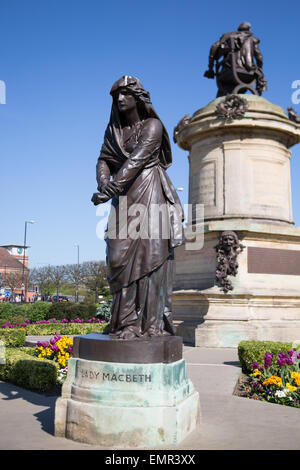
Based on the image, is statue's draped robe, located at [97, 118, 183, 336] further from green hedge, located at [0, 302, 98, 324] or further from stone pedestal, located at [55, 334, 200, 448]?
green hedge, located at [0, 302, 98, 324]

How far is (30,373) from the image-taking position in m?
7.69

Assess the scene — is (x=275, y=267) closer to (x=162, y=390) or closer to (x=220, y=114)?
(x=220, y=114)

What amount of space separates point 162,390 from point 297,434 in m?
1.65

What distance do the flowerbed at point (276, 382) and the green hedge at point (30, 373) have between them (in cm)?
318

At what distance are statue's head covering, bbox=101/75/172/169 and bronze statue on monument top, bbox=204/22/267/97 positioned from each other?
11.9 m

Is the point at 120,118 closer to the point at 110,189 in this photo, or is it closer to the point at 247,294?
the point at 110,189

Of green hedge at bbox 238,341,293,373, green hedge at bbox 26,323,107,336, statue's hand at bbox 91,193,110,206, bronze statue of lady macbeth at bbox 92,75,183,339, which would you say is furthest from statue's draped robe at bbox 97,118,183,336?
green hedge at bbox 26,323,107,336

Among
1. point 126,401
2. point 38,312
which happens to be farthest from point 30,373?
point 38,312

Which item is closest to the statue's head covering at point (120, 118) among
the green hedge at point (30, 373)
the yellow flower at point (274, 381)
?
the yellow flower at point (274, 381)

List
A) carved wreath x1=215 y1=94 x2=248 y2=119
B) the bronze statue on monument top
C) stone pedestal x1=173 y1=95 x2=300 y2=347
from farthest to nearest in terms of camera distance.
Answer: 1. the bronze statue on monument top
2. carved wreath x1=215 y1=94 x2=248 y2=119
3. stone pedestal x1=173 y1=95 x2=300 y2=347

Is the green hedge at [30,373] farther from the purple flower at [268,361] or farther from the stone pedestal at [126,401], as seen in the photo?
the purple flower at [268,361]

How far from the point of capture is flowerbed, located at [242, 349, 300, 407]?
6828 mm

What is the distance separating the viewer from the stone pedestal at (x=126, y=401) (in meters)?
4.42
